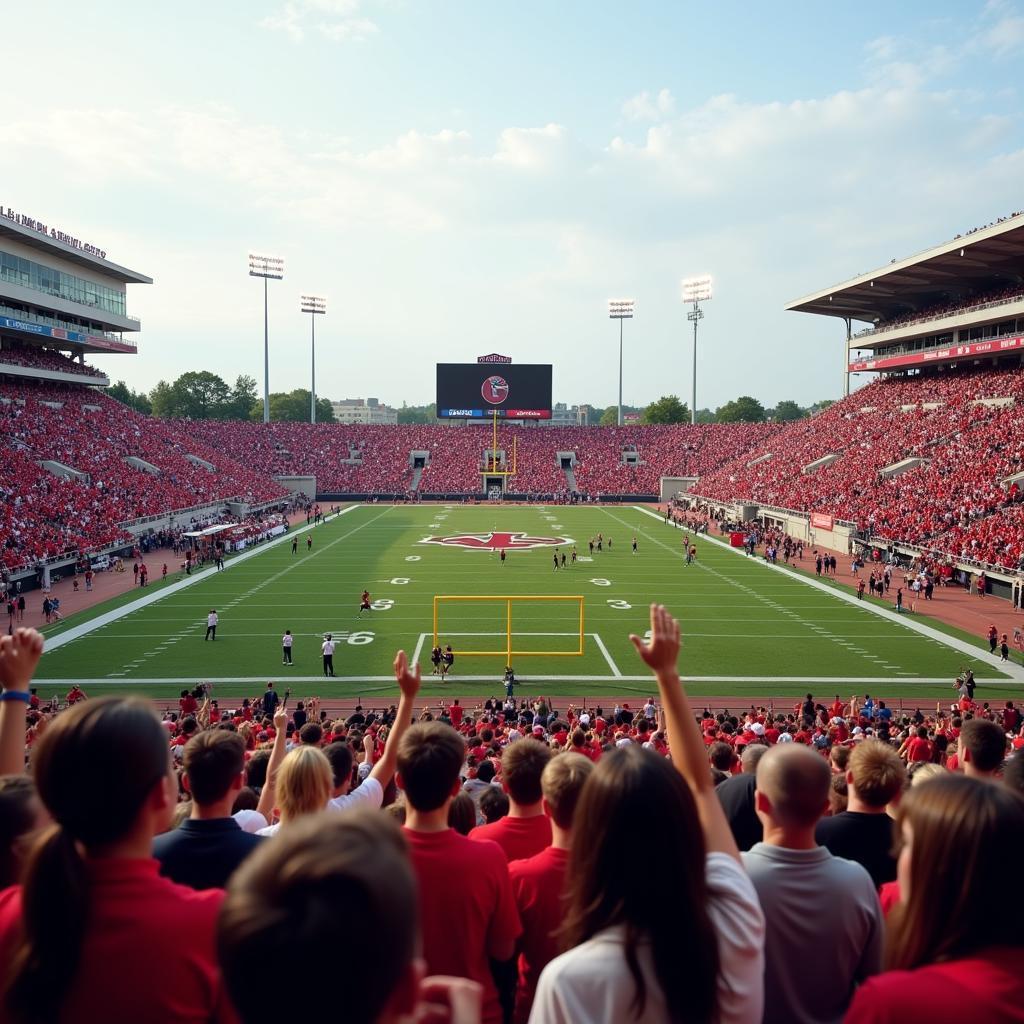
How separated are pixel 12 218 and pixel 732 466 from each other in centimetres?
5346

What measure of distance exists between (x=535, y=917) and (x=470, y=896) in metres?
0.46

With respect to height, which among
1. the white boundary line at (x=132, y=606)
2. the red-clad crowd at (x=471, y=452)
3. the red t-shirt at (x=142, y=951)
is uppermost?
the red-clad crowd at (x=471, y=452)

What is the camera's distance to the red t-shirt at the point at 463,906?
290 cm

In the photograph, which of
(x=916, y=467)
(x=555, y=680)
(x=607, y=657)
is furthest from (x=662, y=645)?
(x=916, y=467)

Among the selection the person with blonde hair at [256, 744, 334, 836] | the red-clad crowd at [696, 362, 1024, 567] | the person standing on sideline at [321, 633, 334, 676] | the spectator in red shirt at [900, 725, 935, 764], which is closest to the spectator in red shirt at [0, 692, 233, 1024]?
the person with blonde hair at [256, 744, 334, 836]

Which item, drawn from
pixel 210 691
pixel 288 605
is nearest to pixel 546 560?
pixel 288 605

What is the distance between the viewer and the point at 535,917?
10.6 ft

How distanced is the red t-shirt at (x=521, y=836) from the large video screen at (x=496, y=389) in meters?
75.3

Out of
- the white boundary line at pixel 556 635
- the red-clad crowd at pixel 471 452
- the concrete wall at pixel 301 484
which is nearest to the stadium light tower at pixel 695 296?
the red-clad crowd at pixel 471 452

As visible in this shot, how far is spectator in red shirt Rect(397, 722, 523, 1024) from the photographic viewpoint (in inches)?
114

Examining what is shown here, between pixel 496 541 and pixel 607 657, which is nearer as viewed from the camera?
pixel 607 657

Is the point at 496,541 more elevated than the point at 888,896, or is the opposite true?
the point at 888,896

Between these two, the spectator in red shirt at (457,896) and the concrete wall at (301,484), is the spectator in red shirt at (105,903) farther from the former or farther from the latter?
the concrete wall at (301,484)

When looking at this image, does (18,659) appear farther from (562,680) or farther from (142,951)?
(562,680)
